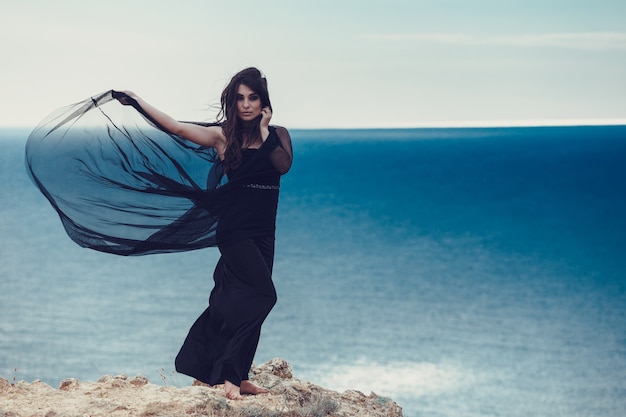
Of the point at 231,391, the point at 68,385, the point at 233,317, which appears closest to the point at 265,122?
the point at 233,317

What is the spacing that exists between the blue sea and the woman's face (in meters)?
2.47

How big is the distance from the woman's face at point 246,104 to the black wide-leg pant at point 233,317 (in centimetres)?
94

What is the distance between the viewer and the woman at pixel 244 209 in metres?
6.80

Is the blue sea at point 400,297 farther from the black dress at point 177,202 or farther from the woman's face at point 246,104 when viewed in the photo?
the woman's face at point 246,104

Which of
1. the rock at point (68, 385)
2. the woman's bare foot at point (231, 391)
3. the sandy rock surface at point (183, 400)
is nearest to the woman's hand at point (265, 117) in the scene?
the woman's bare foot at point (231, 391)

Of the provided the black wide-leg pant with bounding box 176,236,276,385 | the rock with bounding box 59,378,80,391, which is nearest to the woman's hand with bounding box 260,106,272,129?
the black wide-leg pant with bounding box 176,236,276,385

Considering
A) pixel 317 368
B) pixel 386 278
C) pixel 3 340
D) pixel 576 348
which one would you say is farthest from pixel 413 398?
pixel 386 278

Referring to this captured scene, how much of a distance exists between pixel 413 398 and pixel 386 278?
32176mm

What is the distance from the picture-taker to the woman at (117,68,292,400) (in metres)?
6.80

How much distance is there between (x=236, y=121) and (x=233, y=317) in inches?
58.5

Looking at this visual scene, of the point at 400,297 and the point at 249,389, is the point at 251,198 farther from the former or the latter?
the point at 400,297

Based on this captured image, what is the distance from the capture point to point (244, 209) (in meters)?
6.83

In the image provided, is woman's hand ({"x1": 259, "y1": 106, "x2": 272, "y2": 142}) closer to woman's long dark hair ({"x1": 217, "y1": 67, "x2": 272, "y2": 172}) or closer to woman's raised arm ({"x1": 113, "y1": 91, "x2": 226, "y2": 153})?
woman's long dark hair ({"x1": 217, "y1": 67, "x2": 272, "y2": 172})

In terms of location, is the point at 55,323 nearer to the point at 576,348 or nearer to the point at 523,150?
the point at 576,348
